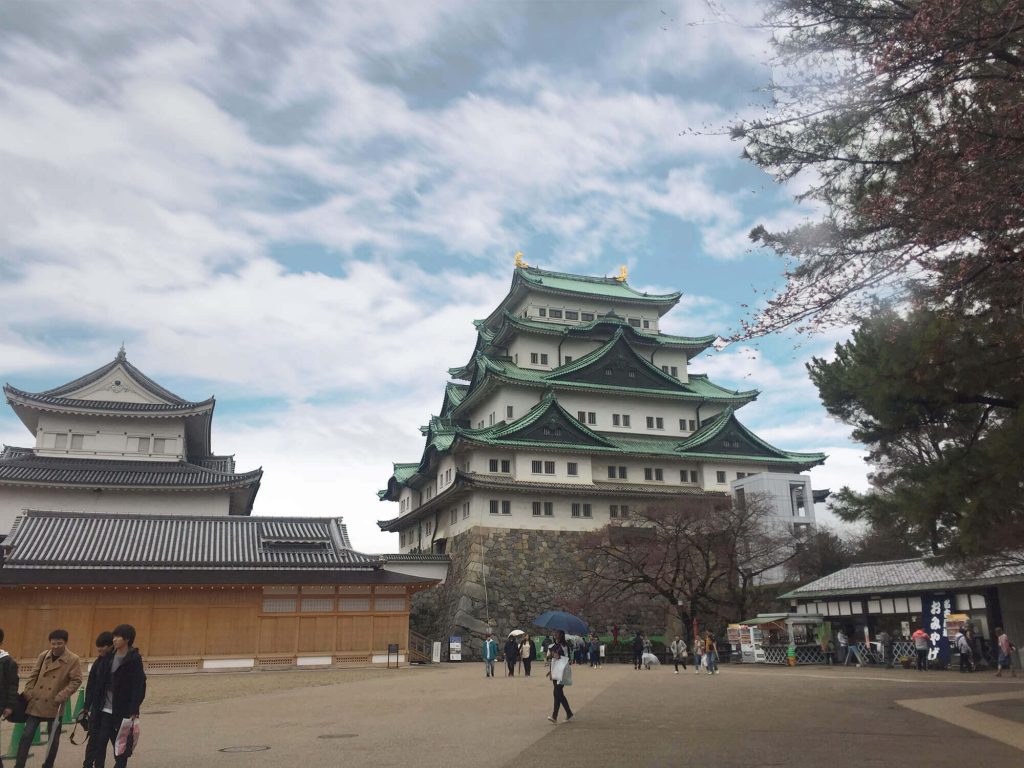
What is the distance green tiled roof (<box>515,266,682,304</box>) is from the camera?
52656 millimetres

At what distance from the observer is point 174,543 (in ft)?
102

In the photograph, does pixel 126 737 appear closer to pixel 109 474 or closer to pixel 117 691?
pixel 117 691

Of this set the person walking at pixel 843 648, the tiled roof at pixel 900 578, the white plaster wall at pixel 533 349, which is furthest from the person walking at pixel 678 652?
the white plaster wall at pixel 533 349

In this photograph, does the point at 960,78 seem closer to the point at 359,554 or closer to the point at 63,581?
the point at 359,554

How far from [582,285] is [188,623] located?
35738mm

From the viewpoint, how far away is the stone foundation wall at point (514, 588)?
37219 millimetres

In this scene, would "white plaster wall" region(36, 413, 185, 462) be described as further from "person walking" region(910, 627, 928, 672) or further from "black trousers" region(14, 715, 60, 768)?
"black trousers" region(14, 715, 60, 768)

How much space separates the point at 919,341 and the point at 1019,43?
433cm

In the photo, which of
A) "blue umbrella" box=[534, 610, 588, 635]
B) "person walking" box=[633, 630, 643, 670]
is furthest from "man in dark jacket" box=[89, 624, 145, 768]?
"person walking" box=[633, 630, 643, 670]

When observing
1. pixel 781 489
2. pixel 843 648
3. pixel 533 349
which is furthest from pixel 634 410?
pixel 843 648

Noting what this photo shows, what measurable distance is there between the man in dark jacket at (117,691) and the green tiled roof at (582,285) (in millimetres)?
45011

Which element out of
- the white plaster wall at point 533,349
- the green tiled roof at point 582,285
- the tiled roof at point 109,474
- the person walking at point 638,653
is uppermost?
the green tiled roof at point 582,285

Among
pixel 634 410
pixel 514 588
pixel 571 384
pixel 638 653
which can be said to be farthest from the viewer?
pixel 634 410

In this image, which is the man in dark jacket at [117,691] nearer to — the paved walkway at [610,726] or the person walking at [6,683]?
the person walking at [6,683]
